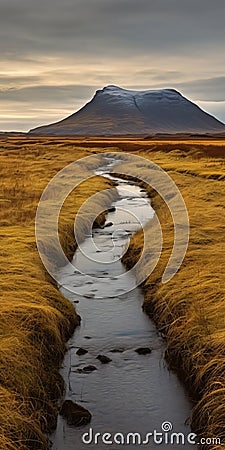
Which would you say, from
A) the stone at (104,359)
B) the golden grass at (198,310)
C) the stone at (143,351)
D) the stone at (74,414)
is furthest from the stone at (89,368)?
the golden grass at (198,310)

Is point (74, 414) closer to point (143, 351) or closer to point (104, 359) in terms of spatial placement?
point (104, 359)

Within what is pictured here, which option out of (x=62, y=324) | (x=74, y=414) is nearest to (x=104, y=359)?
(x=62, y=324)

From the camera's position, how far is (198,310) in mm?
13898

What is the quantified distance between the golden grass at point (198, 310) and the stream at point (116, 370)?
37 centimetres

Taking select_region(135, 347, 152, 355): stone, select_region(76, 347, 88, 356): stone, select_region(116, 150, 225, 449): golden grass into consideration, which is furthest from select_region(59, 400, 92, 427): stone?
select_region(135, 347, 152, 355): stone

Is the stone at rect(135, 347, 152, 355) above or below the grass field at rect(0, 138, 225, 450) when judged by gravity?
below

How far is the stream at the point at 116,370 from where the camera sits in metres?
10.1

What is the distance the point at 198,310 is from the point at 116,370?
2891 millimetres

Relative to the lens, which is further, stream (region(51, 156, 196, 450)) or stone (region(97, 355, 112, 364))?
stone (region(97, 355, 112, 364))

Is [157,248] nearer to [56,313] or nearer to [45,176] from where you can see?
[56,313]

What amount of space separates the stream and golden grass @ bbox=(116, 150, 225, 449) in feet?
1.22

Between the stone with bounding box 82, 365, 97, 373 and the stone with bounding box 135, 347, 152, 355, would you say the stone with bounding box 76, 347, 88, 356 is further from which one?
the stone with bounding box 135, 347, 152, 355

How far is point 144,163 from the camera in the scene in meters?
64.1

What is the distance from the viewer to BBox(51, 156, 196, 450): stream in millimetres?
10094
